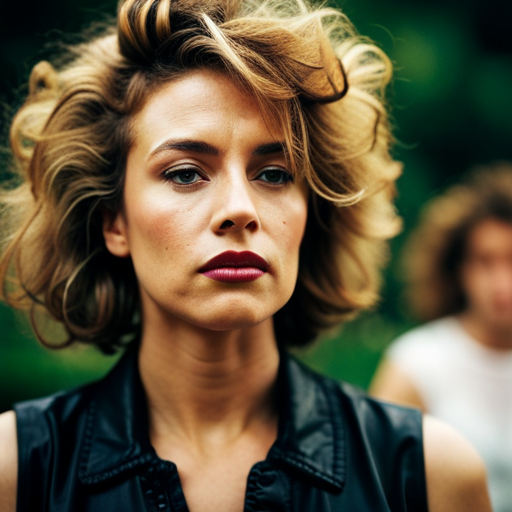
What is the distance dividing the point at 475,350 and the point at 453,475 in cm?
217

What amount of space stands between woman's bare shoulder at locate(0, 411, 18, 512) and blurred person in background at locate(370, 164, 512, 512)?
8.11 feet

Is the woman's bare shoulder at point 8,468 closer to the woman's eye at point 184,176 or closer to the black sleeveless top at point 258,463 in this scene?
the black sleeveless top at point 258,463

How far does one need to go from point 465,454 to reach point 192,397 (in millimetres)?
885

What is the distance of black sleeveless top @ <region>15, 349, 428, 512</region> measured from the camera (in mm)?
2061

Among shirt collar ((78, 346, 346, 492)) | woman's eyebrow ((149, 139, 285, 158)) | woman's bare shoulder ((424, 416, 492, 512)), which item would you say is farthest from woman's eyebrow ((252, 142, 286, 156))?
woman's bare shoulder ((424, 416, 492, 512))

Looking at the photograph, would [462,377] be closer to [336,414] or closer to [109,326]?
[336,414]

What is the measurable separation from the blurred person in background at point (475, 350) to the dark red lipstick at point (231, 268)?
2.35 m

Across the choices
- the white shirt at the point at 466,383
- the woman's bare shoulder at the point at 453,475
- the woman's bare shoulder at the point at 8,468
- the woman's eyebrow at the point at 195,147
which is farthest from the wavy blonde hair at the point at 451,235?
the woman's bare shoulder at the point at 8,468

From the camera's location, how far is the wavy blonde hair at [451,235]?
444 cm

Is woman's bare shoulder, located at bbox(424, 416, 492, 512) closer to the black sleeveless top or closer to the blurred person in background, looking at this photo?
the black sleeveless top

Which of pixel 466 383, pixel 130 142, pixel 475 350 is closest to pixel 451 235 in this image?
pixel 475 350

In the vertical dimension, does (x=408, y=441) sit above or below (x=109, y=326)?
below

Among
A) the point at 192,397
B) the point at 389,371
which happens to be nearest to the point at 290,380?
the point at 192,397

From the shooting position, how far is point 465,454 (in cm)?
224
